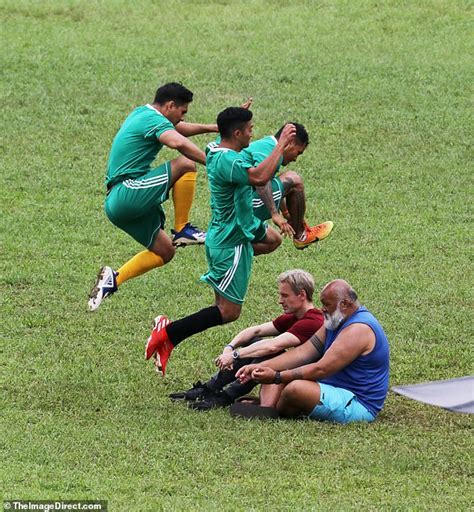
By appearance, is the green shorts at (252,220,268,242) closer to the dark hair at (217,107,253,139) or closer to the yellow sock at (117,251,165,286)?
the yellow sock at (117,251,165,286)

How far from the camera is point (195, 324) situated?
36.4ft

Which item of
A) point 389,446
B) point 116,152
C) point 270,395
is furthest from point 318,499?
point 116,152

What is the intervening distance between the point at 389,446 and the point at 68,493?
248 cm

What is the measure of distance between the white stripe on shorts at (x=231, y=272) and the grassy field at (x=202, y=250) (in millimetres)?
1061

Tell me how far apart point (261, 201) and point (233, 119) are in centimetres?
151

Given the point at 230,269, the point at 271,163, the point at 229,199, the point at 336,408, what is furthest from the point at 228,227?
the point at 336,408

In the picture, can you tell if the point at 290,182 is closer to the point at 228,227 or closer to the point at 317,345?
the point at 228,227

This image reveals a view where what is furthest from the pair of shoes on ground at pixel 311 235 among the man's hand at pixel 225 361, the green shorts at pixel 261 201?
the man's hand at pixel 225 361

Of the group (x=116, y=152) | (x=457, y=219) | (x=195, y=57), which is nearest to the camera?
(x=116, y=152)

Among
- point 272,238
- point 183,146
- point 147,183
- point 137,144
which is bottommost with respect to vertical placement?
point 272,238

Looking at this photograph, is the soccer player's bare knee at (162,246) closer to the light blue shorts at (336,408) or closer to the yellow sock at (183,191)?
the yellow sock at (183,191)

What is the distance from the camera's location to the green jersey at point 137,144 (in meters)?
11.3

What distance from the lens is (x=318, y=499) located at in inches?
338

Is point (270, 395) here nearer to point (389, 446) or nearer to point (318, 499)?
point (389, 446)
